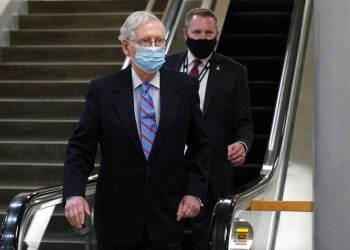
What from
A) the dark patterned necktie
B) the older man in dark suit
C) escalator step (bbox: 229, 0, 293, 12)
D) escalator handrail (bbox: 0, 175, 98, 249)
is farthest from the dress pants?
escalator step (bbox: 229, 0, 293, 12)

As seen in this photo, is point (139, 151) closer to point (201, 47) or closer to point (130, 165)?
point (130, 165)

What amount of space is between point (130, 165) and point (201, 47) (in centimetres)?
165

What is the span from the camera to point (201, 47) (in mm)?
5121

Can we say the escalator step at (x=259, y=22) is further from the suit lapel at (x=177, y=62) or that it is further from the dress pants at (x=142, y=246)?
the dress pants at (x=142, y=246)

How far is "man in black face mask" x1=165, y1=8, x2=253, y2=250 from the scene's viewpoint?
498 centimetres

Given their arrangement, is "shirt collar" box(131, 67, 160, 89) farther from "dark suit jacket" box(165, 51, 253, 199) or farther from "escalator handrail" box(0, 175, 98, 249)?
"dark suit jacket" box(165, 51, 253, 199)

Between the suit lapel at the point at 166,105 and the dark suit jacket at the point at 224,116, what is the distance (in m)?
1.31

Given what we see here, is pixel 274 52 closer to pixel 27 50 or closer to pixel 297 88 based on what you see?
pixel 297 88

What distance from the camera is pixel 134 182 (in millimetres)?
3635

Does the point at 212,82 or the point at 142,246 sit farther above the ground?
the point at 212,82

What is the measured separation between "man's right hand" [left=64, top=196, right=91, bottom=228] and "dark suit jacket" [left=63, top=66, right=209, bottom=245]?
0.09 m

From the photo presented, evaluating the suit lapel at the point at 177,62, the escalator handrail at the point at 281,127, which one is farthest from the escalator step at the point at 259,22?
the suit lapel at the point at 177,62

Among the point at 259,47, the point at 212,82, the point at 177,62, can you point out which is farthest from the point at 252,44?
the point at 212,82

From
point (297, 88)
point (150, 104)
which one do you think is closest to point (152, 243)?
point (150, 104)
